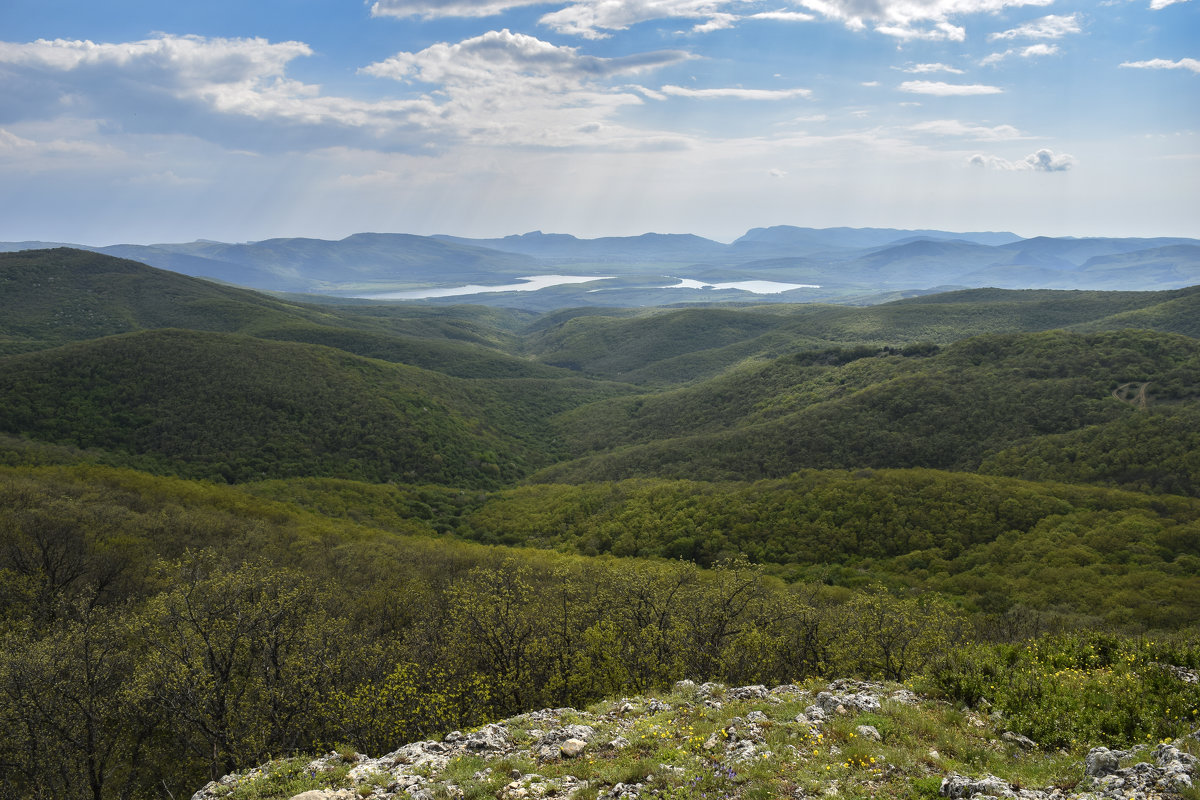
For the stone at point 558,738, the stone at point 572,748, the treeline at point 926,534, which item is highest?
the stone at point 572,748

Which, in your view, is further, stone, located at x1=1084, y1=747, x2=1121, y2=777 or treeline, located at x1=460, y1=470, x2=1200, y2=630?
treeline, located at x1=460, y1=470, x2=1200, y2=630

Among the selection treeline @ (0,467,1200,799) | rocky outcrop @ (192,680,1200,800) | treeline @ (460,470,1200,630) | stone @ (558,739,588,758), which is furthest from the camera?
treeline @ (460,470,1200,630)

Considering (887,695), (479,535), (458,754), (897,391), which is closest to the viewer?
(458,754)

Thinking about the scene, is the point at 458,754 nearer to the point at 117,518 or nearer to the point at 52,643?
the point at 52,643

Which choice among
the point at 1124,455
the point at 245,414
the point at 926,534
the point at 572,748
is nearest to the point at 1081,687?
the point at 572,748

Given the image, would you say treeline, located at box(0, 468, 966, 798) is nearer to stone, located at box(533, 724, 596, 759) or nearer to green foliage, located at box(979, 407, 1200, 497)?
stone, located at box(533, 724, 596, 759)

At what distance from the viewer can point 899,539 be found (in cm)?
7469

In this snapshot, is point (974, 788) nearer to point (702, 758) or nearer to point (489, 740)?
point (702, 758)

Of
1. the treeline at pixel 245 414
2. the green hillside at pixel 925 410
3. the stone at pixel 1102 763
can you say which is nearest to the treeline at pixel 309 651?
the stone at pixel 1102 763

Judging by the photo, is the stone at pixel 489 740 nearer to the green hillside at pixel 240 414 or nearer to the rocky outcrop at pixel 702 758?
the rocky outcrop at pixel 702 758

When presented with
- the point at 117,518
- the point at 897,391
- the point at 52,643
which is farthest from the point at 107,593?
the point at 897,391

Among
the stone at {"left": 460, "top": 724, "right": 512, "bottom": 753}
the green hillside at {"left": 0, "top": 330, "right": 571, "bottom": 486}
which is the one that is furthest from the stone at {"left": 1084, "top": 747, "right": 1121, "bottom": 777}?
the green hillside at {"left": 0, "top": 330, "right": 571, "bottom": 486}

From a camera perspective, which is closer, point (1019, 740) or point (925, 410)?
point (1019, 740)

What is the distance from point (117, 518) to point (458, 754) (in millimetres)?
54666
